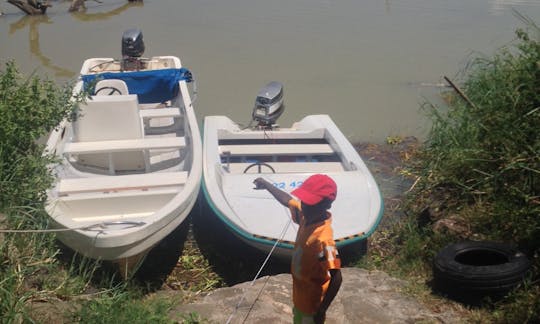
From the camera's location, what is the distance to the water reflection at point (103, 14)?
1866 centimetres

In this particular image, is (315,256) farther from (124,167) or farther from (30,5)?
(30,5)

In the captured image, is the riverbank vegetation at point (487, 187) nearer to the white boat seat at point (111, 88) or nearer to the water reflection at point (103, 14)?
the white boat seat at point (111, 88)

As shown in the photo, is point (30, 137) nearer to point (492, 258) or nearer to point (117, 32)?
point (492, 258)

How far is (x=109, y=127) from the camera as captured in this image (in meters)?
6.20

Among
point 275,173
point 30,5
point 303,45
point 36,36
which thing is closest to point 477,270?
point 275,173

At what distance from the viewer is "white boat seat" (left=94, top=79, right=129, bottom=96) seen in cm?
749

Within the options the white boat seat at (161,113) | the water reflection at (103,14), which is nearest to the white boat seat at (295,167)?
the white boat seat at (161,113)

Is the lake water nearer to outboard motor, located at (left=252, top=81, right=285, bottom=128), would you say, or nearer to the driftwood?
the driftwood

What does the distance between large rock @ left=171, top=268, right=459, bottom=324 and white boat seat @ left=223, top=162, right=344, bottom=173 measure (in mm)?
2170

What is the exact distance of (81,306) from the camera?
11.3 feet

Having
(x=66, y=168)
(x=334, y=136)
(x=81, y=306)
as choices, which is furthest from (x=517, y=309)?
(x=66, y=168)

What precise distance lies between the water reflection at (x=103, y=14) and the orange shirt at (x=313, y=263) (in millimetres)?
17274

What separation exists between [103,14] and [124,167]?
47.3 feet

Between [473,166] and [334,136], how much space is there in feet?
6.98
